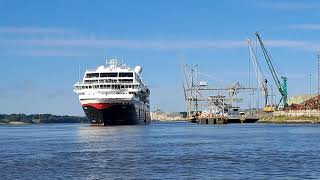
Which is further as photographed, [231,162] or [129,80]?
[129,80]

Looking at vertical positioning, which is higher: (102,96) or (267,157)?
(102,96)

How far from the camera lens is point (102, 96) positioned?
6280 inches

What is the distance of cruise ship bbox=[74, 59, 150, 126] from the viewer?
6284 inches

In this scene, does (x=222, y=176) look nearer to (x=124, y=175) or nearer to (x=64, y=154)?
(x=124, y=175)

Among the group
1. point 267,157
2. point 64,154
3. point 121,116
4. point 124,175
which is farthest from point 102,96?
point 124,175

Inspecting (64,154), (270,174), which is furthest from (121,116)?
(270,174)

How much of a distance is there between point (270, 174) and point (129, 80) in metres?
127

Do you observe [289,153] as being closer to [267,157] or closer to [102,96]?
Answer: [267,157]

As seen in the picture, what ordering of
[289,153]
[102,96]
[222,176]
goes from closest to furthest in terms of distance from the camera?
[222,176] < [289,153] < [102,96]

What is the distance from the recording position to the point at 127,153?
67938mm

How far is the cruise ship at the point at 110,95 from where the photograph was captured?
524 feet

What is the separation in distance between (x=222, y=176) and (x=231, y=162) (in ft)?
33.3

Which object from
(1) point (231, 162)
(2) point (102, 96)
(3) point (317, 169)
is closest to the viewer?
(3) point (317, 169)

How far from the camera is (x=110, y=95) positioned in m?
160
